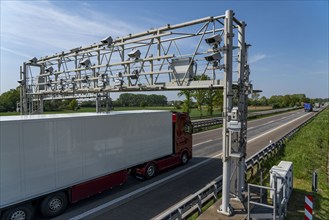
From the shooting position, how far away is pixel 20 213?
786cm

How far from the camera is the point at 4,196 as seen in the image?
723cm

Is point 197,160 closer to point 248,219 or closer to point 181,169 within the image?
point 181,169

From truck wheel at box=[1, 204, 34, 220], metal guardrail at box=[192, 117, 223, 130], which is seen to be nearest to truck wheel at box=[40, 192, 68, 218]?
truck wheel at box=[1, 204, 34, 220]

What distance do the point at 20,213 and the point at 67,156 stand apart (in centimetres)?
219

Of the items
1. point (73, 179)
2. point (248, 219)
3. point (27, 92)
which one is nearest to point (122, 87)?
point (73, 179)

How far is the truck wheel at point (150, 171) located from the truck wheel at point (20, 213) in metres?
5.62

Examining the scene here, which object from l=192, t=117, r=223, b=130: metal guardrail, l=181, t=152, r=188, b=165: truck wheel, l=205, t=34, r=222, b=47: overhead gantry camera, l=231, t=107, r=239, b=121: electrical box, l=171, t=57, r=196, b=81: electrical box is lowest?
l=181, t=152, r=188, b=165: truck wheel

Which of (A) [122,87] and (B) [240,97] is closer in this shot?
(B) [240,97]


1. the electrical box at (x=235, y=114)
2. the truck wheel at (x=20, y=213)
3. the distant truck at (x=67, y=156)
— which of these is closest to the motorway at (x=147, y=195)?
the distant truck at (x=67, y=156)

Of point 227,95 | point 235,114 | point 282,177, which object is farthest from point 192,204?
point 227,95

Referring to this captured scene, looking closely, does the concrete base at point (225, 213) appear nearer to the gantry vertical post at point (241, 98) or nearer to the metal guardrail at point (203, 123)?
the gantry vertical post at point (241, 98)

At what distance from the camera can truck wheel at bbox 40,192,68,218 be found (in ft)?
27.6

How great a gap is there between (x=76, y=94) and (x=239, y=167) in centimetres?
1213

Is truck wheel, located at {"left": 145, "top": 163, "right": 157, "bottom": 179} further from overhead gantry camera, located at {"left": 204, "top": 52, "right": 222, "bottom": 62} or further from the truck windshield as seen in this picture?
overhead gantry camera, located at {"left": 204, "top": 52, "right": 222, "bottom": 62}
